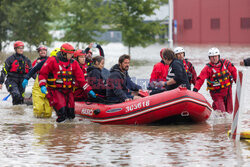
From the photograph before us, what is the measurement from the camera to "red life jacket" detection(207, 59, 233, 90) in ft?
40.0

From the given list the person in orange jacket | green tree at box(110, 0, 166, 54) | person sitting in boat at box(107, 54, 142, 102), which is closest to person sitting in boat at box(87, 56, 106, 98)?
person sitting in boat at box(107, 54, 142, 102)

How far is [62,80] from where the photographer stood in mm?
11383

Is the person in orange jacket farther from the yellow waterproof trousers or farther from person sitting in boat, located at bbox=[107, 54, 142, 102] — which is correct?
the yellow waterproof trousers

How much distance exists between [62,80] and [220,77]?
10.6 ft

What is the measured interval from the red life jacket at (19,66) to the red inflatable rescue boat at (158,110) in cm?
292

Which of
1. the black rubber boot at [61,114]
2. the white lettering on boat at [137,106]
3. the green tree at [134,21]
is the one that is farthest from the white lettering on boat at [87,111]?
the green tree at [134,21]

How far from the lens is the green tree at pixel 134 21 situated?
3391 centimetres

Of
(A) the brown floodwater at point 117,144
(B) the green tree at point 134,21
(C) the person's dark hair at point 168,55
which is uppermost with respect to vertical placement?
(B) the green tree at point 134,21

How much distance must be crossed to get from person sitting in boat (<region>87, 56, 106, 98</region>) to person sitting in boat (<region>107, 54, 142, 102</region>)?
0.34 metres

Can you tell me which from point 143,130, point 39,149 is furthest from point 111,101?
point 39,149

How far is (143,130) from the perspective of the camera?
10.8 m

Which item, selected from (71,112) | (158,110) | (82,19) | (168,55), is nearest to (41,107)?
(71,112)

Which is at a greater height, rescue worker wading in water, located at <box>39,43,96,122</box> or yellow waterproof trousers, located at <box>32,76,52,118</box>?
rescue worker wading in water, located at <box>39,43,96,122</box>

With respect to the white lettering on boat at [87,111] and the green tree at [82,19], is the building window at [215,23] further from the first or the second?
the white lettering on boat at [87,111]
